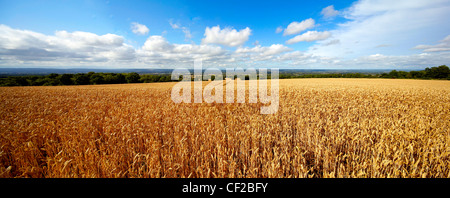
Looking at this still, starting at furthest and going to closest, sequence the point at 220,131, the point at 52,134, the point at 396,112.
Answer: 1. the point at 396,112
2. the point at 220,131
3. the point at 52,134

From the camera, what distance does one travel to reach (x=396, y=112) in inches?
247
